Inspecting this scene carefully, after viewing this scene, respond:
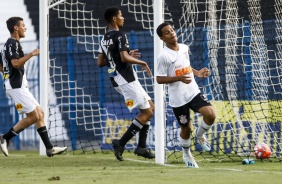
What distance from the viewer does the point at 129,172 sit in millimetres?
9727

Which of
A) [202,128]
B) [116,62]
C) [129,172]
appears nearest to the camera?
[129,172]

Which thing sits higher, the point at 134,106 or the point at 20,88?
the point at 20,88

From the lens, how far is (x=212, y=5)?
13922 millimetres

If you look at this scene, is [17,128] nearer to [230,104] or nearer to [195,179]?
[230,104]

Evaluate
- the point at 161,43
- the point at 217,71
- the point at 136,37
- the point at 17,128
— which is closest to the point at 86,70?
the point at 136,37

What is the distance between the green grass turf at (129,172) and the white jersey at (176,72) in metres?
0.92

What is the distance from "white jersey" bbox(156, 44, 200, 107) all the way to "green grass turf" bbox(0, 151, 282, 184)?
915mm

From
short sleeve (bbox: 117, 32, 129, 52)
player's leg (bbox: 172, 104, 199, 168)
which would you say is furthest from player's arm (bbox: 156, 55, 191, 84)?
short sleeve (bbox: 117, 32, 129, 52)

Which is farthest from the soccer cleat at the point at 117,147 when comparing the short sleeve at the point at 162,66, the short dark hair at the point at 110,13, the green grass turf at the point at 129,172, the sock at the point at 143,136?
the short dark hair at the point at 110,13

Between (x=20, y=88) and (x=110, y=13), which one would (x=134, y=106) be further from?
(x=20, y=88)

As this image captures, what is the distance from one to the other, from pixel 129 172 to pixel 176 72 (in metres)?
1.76

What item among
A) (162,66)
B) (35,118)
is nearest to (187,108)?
(162,66)

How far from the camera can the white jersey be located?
1080 centimetres

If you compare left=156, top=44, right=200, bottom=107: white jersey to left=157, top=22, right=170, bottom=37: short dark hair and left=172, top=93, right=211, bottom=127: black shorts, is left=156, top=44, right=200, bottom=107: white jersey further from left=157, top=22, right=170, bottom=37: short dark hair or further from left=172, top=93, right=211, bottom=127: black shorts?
left=157, top=22, right=170, bottom=37: short dark hair
